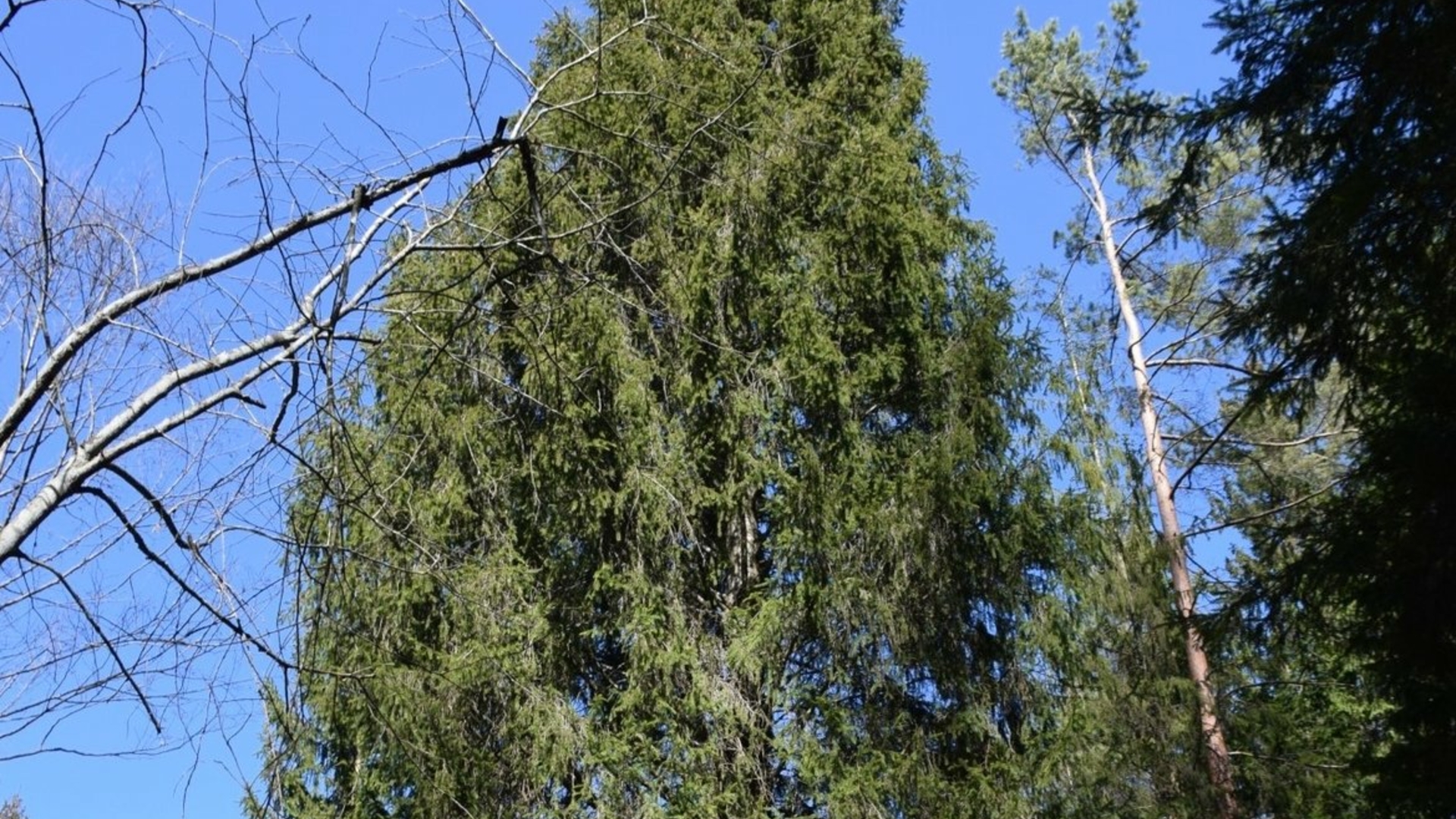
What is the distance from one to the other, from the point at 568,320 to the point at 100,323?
4.21 meters

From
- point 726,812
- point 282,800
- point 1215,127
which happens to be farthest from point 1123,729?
point 282,800

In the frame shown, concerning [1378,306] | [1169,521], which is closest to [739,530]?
[1378,306]

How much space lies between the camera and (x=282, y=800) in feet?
8.09

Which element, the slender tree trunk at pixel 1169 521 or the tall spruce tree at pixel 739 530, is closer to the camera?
the tall spruce tree at pixel 739 530

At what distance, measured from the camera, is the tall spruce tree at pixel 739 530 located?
683cm

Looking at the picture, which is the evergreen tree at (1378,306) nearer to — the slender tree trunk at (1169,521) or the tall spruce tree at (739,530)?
the slender tree trunk at (1169,521)

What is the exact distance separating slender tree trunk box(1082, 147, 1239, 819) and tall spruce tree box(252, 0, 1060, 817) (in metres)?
1.44

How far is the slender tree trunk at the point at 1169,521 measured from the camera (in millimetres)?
8289

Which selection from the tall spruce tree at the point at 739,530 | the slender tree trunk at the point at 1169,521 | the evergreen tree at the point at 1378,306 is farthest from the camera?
the slender tree trunk at the point at 1169,521

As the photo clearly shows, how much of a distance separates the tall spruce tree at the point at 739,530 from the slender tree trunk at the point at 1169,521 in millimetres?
1441

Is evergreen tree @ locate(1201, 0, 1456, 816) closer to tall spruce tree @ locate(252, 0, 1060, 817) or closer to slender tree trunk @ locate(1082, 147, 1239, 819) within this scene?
slender tree trunk @ locate(1082, 147, 1239, 819)

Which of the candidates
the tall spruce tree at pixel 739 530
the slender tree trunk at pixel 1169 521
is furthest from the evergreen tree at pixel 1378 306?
the tall spruce tree at pixel 739 530

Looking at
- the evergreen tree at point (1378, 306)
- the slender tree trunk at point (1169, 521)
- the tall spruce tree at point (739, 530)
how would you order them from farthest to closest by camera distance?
the slender tree trunk at point (1169, 521) → the tall spruce tree at point (739, 530) → the evergreen tree at point (1378, 306)

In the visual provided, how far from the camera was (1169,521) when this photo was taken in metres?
10.7
